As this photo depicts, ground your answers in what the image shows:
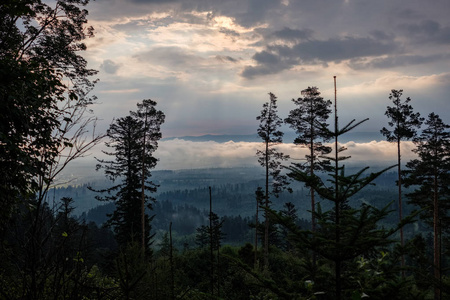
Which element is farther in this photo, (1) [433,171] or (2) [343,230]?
(1) [433,171]

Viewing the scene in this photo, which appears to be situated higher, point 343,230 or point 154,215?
point 343,230

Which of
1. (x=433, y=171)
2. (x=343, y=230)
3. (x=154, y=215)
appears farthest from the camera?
(x=433, y=171)

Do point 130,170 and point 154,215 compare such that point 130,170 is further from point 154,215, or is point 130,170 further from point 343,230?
point 343,230

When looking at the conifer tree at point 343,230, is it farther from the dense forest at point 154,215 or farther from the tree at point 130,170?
the tree at point 130,170

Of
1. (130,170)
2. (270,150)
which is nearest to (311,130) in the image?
(270,150)

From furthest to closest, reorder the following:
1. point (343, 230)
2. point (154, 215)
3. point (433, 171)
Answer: point (433, 171), point (154, 215), point (343, 230)

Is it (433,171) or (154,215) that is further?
(433,171)

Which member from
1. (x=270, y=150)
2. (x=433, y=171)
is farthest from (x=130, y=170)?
(x=433, y=171)

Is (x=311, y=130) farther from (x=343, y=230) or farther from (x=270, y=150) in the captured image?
(x=343, y=230)

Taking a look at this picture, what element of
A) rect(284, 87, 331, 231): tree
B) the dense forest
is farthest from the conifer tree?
rect(284, 87, 331, 231): tree

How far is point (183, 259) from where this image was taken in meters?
29.1

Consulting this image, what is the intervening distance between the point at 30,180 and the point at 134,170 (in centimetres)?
1987

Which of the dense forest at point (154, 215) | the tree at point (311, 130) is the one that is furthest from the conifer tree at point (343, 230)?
the tree at point (311, 130)

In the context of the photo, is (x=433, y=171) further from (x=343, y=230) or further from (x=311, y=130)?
(x=343, y=230)
